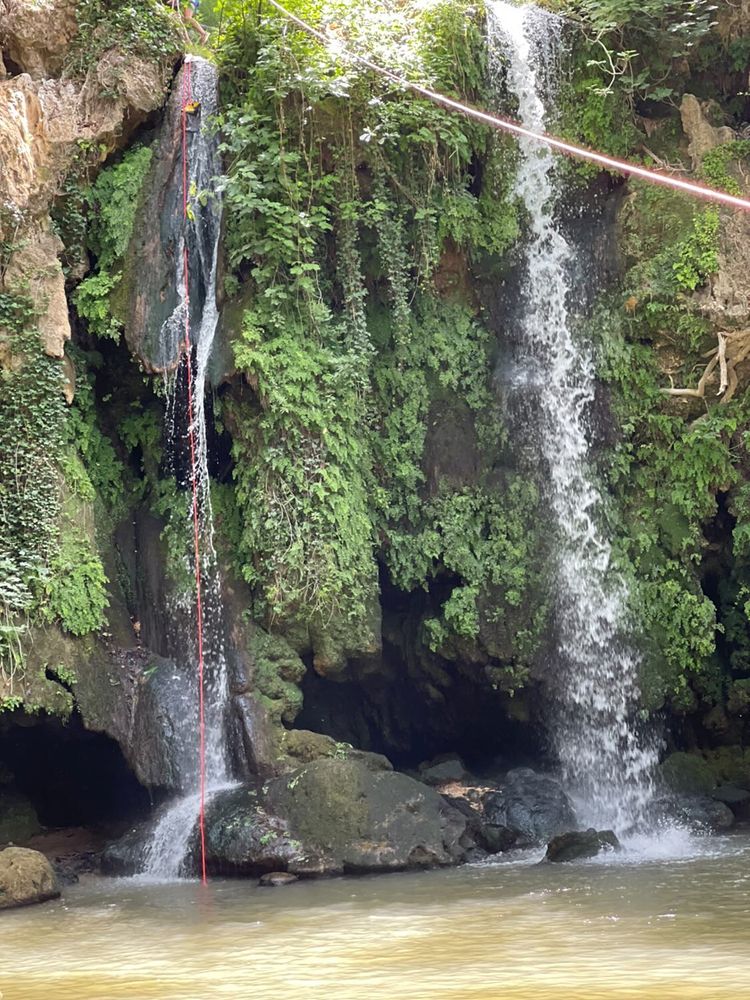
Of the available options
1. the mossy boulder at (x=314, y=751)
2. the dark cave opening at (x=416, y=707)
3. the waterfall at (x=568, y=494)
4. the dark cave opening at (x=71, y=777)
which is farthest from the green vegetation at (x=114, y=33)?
the mossy boulder at (x=314, y=751)

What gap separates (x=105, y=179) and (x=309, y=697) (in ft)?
21.3

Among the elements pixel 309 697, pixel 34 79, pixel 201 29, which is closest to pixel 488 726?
pixel 309 697

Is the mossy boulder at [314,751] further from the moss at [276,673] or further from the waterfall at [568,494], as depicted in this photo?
the waterfall at [568,494]

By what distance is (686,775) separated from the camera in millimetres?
12070

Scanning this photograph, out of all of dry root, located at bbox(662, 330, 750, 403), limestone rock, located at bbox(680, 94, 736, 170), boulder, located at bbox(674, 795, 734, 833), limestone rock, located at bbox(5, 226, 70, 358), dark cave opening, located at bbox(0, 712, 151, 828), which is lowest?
boulder, located at bbox(674, 795, 734, 833)

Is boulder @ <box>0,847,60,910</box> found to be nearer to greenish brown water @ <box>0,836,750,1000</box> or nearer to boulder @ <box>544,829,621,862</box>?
greenish brown water @ <box>0,836,750,1000</box>

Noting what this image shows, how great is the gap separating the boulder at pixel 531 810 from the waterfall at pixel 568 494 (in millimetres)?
436

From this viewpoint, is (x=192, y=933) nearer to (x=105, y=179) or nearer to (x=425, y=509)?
(x=425, y=509)

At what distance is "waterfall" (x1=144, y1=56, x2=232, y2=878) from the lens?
10961 millimetres

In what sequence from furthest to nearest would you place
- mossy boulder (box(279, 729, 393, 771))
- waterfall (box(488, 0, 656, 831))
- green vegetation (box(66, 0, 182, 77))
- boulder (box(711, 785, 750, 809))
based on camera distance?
green vegetation (box(66, 0, 182, 77)), waterfall (box(488, 0, 656, 831)), boulder (box(711, 785, 750, 809)), mossy boulder (box(279, 729, 393, 771))

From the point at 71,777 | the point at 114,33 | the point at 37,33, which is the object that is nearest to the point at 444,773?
the point at 71,777

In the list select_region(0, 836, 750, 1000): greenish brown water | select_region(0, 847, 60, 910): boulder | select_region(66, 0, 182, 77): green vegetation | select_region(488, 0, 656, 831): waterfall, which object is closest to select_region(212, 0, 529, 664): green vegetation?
select_region(488, 0, 656, 831): waterfall

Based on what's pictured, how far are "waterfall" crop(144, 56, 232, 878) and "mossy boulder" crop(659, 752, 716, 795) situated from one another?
15.5 ft

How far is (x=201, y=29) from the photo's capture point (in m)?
15.7
